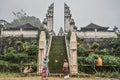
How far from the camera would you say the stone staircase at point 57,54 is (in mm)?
23188

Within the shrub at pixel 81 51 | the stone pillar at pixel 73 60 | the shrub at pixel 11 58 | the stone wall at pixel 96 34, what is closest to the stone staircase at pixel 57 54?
the stone pillar at pixel 73 60

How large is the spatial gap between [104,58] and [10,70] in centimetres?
842

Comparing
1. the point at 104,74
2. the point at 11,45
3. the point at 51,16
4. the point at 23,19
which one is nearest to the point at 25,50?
Result: the point at 11,45

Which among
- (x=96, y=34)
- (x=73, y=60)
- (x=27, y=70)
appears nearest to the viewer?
(x=27, y=70)

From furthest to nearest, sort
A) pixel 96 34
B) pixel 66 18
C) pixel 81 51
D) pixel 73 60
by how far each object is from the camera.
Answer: pixel 66 18, pixel 96 34, pixel 81 51, pixel 73 60

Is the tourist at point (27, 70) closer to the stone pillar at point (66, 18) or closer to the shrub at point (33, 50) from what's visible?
the shrub at point (33, 50)

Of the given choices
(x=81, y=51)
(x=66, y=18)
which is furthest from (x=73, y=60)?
(x=66, y=18)

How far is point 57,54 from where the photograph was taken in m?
25.9

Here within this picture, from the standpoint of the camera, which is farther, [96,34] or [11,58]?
[96,34]

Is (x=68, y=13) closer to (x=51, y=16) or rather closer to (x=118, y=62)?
(x=51, y=16)

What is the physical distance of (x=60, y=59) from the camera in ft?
80.8

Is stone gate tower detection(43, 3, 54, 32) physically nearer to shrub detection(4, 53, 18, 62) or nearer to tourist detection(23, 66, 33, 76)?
shrub detection(4, 53, 18, 62)

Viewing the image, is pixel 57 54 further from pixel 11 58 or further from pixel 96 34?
pixel 96 34

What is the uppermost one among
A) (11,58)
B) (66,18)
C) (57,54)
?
(66,18)
